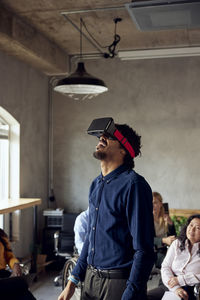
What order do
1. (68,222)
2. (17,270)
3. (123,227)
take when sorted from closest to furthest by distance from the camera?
(123,227) < (17,270) < (68,222)

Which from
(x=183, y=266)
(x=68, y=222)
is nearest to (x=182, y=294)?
(x=183, y=266)

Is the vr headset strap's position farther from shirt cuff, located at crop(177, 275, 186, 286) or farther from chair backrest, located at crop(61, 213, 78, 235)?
chair backrest, located at crop(61, 213, 78, 235)

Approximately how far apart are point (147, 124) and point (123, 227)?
4447mm

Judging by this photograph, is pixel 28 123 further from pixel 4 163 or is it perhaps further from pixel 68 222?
pixel 68 222

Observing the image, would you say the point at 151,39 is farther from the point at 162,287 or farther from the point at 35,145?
the point at 162,287

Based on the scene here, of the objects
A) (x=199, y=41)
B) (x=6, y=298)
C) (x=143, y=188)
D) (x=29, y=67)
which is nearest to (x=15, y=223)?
(x=29, y=67)

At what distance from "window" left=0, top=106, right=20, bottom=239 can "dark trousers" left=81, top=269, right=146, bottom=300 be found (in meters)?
3.54

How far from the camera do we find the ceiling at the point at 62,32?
4.29m

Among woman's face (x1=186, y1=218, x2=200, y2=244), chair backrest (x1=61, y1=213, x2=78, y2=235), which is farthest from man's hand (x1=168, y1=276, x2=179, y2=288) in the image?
chair backrest (x1=61, y1=213, x2=78, y2=235)

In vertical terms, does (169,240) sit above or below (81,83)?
below

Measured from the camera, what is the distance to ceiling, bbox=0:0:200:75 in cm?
429

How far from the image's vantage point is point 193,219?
3.50m

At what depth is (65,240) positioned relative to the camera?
543 cm

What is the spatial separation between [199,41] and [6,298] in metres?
4.48
